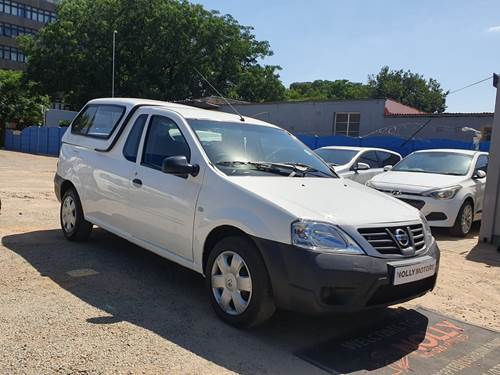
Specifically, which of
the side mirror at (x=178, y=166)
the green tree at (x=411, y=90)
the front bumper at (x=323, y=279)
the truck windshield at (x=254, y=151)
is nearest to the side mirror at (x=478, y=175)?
the truck windshield at (x=254, y=151)

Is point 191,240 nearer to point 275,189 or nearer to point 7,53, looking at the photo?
point 275,189

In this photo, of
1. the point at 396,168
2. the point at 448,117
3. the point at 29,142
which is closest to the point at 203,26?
the point at 29,142

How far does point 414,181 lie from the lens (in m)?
9.33

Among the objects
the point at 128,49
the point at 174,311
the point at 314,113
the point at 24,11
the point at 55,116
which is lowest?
the point at 174,311

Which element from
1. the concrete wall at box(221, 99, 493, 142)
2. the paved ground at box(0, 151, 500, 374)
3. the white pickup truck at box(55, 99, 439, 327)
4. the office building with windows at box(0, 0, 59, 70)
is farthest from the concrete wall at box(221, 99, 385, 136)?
the office building with windows at box(0, 0, 59, 70)

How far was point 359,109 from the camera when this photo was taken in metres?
28.9

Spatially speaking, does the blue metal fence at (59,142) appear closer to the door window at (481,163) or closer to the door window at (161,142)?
the door window at (481,163)

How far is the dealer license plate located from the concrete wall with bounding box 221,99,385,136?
964 inches

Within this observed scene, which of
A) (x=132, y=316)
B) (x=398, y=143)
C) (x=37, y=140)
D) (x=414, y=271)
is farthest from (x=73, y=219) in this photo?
(x=37, y=140)

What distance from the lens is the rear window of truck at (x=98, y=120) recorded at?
20.0ft

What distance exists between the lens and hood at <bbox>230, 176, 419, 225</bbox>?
3896 millimetres

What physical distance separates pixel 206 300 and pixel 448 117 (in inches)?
944

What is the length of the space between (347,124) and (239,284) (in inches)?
1054

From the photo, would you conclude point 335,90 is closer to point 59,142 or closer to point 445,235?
point 59,142
